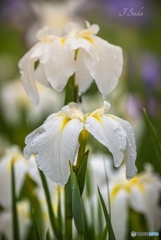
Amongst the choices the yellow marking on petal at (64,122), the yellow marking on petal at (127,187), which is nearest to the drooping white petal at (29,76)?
the yellow marking on petal at (64,122)

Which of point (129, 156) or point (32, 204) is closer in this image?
point (129, 156)

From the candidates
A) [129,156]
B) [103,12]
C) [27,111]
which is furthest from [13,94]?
[129,156]

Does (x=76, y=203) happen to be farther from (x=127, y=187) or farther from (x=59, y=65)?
(x=127, y=187)

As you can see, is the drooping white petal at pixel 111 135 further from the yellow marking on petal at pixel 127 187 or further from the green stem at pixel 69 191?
the yellow marking on petal at pixel 127 187

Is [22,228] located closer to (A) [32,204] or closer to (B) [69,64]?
(A) [32,204]

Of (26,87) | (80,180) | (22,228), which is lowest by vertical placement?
(22,228)

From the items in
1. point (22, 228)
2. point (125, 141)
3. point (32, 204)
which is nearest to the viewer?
point (125, 141)
